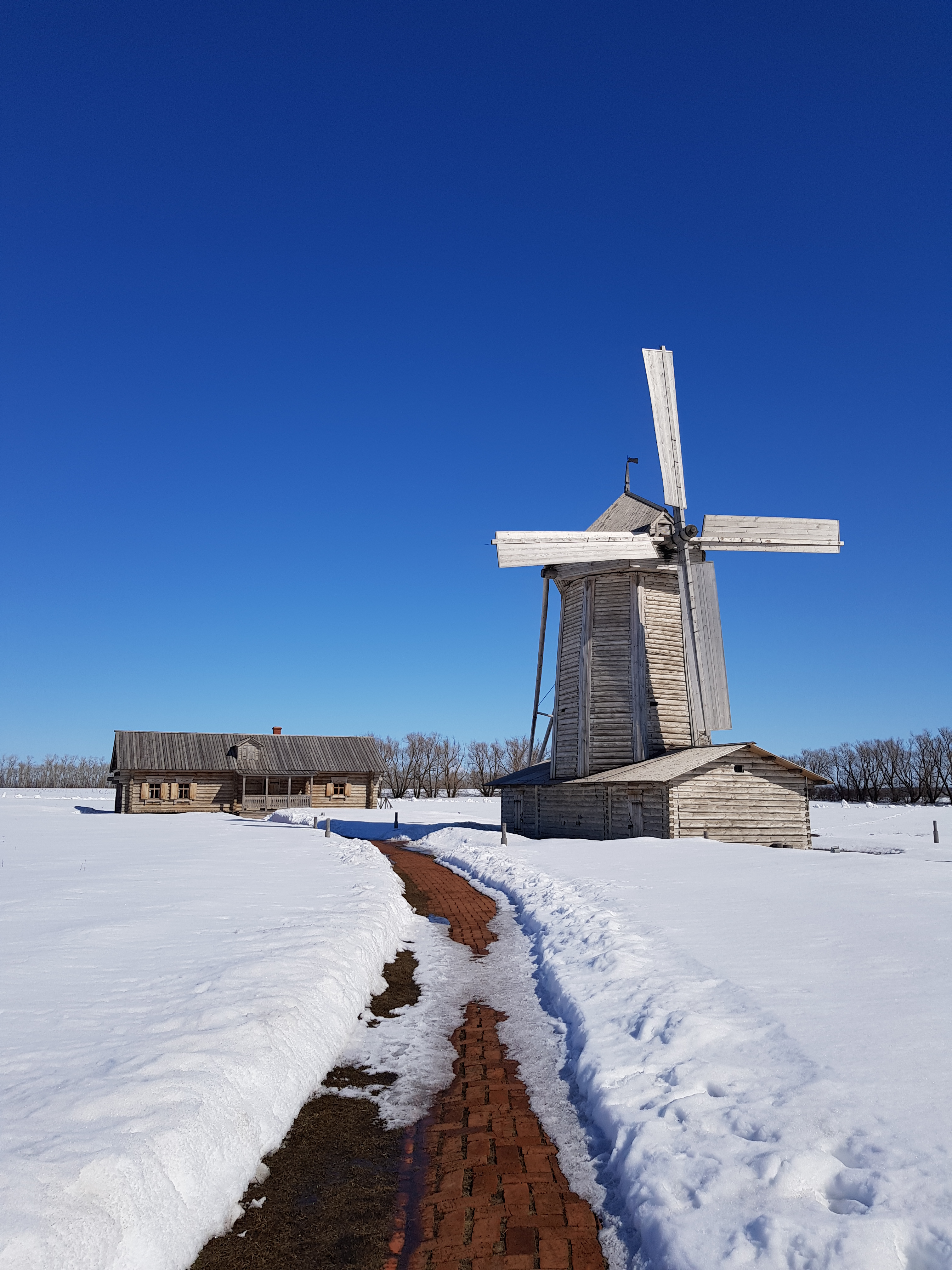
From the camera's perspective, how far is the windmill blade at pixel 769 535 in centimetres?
2505

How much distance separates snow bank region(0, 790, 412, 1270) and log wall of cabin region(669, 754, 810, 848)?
1141 cm

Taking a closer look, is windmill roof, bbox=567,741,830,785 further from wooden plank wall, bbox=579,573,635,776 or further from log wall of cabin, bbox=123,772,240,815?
log wall of cabin, bbox=123,772,240,815

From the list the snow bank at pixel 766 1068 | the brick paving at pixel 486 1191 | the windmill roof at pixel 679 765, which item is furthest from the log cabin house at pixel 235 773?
the brick paving at pixel 486 1191

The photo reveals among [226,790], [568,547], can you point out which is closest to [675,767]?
[568,547]

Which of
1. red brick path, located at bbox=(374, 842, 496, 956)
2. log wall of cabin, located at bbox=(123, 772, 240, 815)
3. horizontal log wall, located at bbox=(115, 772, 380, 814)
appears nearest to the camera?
red brick path, located at bbox=(374, 842, 496, 956)

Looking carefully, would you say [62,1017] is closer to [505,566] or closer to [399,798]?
[505,566]

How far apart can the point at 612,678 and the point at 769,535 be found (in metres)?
7.14

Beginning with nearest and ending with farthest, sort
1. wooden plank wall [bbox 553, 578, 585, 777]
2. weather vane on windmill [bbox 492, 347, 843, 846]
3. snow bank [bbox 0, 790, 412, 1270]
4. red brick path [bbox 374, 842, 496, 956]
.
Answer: snow bank [bbox 0, 790, 412, 1270], red brick path [bbox 374, 842, 496, 956], weather vane on windmill [bbox 492, 347, 843, 846], wooden plank wall [bbox 553, 578, 585, 777]

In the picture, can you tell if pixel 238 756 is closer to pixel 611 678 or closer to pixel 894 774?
pixel 611 678

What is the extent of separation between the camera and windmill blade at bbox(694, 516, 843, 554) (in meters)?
25.0

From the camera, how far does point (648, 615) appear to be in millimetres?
24250

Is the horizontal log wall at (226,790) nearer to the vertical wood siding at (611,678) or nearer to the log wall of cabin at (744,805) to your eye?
the vertical wood siding at (611,678)

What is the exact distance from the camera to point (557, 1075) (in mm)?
5586

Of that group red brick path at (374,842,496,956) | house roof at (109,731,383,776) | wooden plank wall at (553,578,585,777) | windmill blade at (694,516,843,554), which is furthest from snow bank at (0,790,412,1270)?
house roof at (109,731,383,776)
